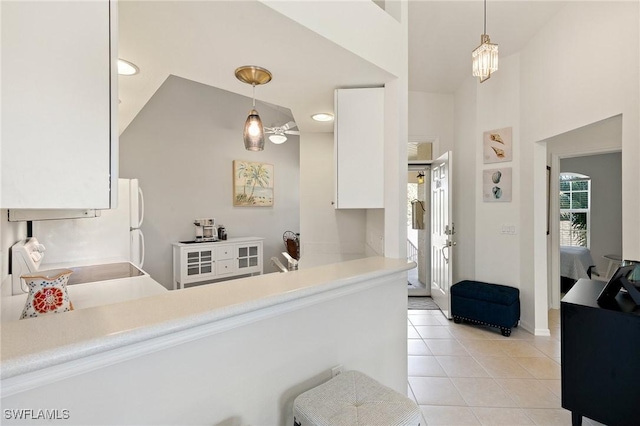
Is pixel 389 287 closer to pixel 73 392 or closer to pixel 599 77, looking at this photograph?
pixel 73 392

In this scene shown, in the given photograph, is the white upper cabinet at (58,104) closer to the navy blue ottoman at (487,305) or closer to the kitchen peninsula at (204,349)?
the kitchen peninsula at (204,349)

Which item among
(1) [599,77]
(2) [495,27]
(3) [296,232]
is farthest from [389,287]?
(3) [296,232]

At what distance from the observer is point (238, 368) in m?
1.07

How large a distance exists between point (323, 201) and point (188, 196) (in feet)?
7.97

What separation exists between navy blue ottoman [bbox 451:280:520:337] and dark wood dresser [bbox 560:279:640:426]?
54.1 inches

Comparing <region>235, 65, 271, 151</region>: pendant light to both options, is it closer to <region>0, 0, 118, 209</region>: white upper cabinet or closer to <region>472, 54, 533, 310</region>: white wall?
<region>0, 0, 118, 209</region>: white upper cabinet

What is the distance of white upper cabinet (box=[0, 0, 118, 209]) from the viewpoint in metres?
0.74

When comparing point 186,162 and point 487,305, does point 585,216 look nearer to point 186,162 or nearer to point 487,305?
point 487,305

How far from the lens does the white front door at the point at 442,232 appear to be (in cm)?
348

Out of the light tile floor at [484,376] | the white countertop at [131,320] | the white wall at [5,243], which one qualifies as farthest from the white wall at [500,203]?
the white wall at [5,243]

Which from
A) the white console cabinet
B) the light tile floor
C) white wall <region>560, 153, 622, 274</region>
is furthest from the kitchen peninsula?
white wall <region>560, 153, 622, 274</region>

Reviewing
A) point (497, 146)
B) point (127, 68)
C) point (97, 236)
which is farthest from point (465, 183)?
point (97, 236)

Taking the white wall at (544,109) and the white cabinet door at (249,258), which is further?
the white cabinet door at (249,258)

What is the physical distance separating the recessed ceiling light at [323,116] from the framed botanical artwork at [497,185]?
2.19 m
